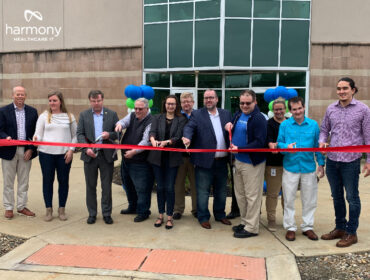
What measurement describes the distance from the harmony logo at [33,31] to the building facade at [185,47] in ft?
0.16

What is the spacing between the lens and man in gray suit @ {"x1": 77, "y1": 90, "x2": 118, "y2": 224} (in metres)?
5.06

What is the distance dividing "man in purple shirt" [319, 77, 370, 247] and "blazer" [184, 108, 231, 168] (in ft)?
4.45

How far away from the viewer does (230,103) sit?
52.4ft

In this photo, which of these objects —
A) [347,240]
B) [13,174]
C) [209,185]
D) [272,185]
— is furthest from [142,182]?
[347,240]

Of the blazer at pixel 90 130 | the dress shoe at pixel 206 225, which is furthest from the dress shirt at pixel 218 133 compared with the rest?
the blazer at pixel 90 130

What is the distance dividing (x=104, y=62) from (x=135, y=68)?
1.52 m

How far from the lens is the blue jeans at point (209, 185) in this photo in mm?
4980

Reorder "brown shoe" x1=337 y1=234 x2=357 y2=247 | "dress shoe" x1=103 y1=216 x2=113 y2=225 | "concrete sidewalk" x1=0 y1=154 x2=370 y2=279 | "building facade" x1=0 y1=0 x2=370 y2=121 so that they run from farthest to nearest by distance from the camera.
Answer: "building facade" x1=0 y1=0 x2=370 y2=121 → "dress shoe" x1=103 y1=216 x2=113 y2=225 → "brown shoe" x1=337 y1=234 x2=357 y2=247 → "concrete sidewalk" x1=0 y1=154 x2=370 y2=279

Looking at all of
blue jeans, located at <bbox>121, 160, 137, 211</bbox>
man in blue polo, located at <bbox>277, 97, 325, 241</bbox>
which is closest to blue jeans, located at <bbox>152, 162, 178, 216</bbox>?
blue jeans, located at <bbox>121, 160, 137, 211</bbox>

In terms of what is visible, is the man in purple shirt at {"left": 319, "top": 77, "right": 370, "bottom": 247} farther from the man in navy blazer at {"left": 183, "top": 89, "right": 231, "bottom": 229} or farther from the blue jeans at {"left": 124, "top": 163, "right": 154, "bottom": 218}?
the blue jeans at {"left": 124, "top": 163, "right": 154, "bottom": 218}

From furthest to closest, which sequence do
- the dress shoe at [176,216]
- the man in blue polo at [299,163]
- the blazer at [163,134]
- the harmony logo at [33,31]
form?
the harmony logo at [33,31] < the dress shoe at [176,216] < the blazer at [163,134] < the man in blue polo at [299,163]

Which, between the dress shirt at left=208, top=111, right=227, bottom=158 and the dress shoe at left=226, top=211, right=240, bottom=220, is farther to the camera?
the dress shoe at left=226, top=211, right=240, bottom=220

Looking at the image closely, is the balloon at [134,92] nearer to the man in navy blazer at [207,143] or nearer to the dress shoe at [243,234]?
the man in navy blazer at [207,143]

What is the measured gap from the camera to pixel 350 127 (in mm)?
4148
